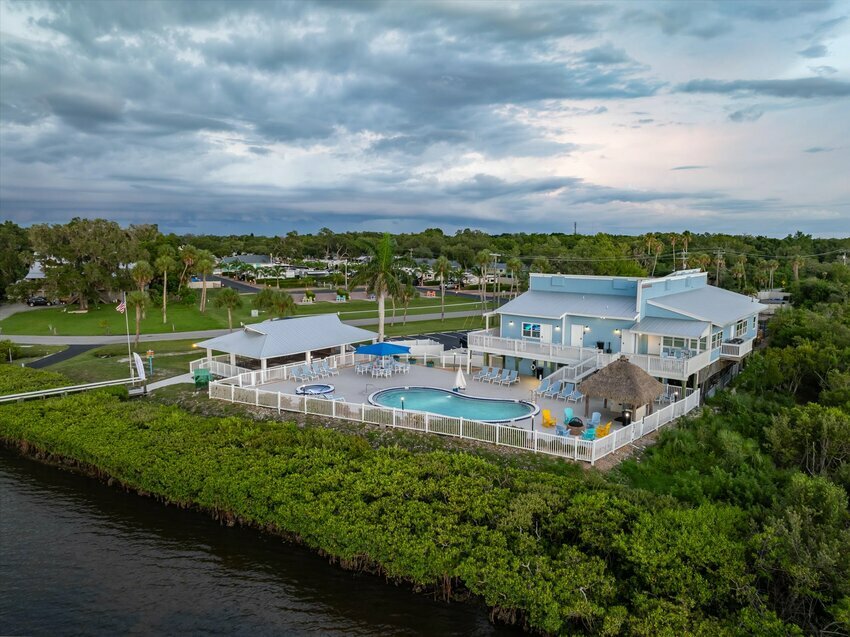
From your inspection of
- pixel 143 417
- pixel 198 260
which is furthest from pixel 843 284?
pixel 198 260

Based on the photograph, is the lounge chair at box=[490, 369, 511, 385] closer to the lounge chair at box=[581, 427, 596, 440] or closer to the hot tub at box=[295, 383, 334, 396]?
the hot tub at box=[295, 383, 334, 396]

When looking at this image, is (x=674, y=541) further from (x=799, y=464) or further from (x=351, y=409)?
(x=351, y=409)

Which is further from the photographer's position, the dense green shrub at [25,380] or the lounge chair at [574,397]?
the dense green shrub at [25,380]

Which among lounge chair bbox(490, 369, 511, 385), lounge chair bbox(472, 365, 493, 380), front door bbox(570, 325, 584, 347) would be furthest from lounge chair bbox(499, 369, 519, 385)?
front door bbox(570, 325, 584, 347)

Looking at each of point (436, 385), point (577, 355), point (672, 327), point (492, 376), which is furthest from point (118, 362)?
point (672, 327)

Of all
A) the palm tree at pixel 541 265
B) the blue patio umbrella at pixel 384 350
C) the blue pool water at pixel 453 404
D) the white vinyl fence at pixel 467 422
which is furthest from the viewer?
the palm tree at pixel 541 265

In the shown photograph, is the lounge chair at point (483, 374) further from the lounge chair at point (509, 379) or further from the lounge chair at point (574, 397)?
the lounge chair at point (574, 397)

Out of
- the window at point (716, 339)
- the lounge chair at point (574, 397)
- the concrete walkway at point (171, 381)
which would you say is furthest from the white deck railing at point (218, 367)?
the window at point (716, 339)
